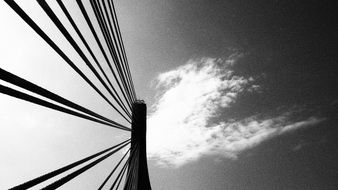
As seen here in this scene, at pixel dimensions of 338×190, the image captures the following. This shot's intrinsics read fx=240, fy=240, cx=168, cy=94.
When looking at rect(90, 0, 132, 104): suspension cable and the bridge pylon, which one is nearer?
rect(90, 0, 132, 104): suspension cable

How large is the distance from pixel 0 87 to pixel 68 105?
74 centimetres

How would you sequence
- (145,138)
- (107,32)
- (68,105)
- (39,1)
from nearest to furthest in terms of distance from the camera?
1. (39,1)
2. (68,105)
3. (107,32)
4. (145,138)

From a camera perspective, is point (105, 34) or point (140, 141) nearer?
point (105, 34)

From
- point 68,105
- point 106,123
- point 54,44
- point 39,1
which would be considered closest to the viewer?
point 39,1

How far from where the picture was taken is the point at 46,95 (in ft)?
4.52

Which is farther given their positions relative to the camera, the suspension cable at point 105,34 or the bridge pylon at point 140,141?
the bridge pylon at point 140,141

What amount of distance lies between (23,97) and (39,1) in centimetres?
51

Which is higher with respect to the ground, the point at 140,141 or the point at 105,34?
the point at 105,34

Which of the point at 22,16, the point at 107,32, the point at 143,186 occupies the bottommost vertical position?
the point at 143,186

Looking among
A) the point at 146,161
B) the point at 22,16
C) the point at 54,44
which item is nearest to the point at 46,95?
the point at 54,44

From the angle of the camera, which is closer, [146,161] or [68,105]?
[68,105]

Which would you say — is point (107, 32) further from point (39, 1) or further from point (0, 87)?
point (0, 87)

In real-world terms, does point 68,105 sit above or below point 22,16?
below

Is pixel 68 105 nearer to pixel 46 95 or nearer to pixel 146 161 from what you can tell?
pixel 46 95
